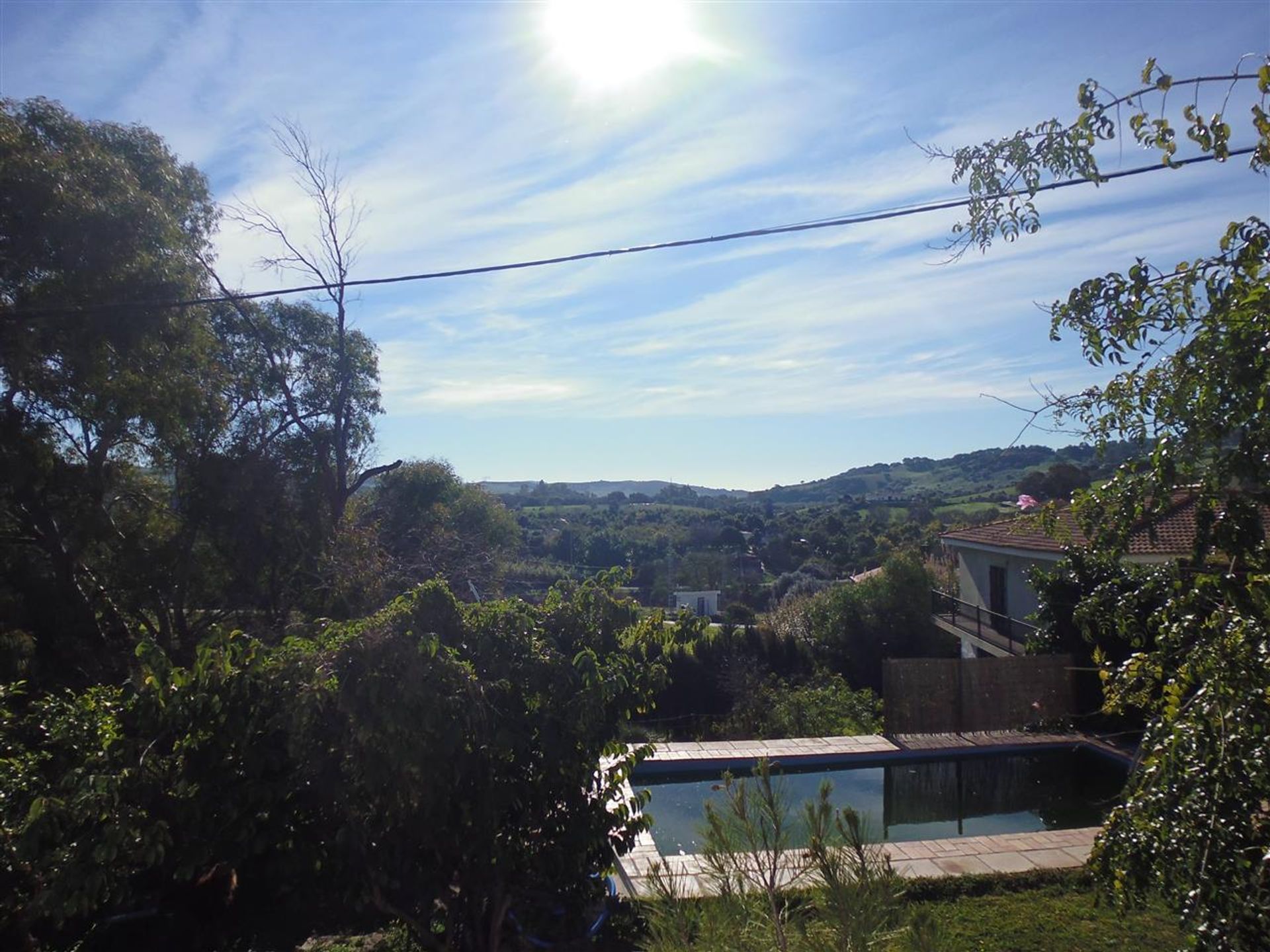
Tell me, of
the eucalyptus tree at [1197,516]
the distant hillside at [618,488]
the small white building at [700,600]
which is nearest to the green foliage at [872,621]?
the small white building at [700,600]

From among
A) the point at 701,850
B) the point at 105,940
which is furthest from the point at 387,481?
the point at 701,850

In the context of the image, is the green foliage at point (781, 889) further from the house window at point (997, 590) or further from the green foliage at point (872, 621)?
the house window at point (997, 590)

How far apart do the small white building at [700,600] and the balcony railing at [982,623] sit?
635 centimetres

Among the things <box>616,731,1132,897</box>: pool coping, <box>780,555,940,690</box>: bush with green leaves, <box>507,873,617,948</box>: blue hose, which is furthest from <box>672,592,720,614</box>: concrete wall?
<box>507,873,617,948</box>: blue hose

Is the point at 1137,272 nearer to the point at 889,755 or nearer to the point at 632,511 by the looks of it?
the point at 889,755

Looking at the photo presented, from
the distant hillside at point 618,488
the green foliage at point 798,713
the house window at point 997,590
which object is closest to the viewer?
the green foliage at point 798,713

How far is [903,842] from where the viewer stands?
8.01m

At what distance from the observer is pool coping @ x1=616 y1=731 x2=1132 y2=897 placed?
9.61 feet

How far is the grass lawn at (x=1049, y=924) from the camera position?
5449 millimetres

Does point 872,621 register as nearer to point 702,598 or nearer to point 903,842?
point 702,598

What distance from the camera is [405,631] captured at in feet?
11.4

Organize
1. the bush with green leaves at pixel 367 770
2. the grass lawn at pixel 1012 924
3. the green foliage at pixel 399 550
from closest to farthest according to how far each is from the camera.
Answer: the bush with green leaves at pixel 367 770, the grass lawn at pixel 1012 924, the green foliage at pixel 399 550

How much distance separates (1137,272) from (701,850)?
2133 mm

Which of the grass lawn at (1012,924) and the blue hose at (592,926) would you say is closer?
the blue hose at (592,926)
